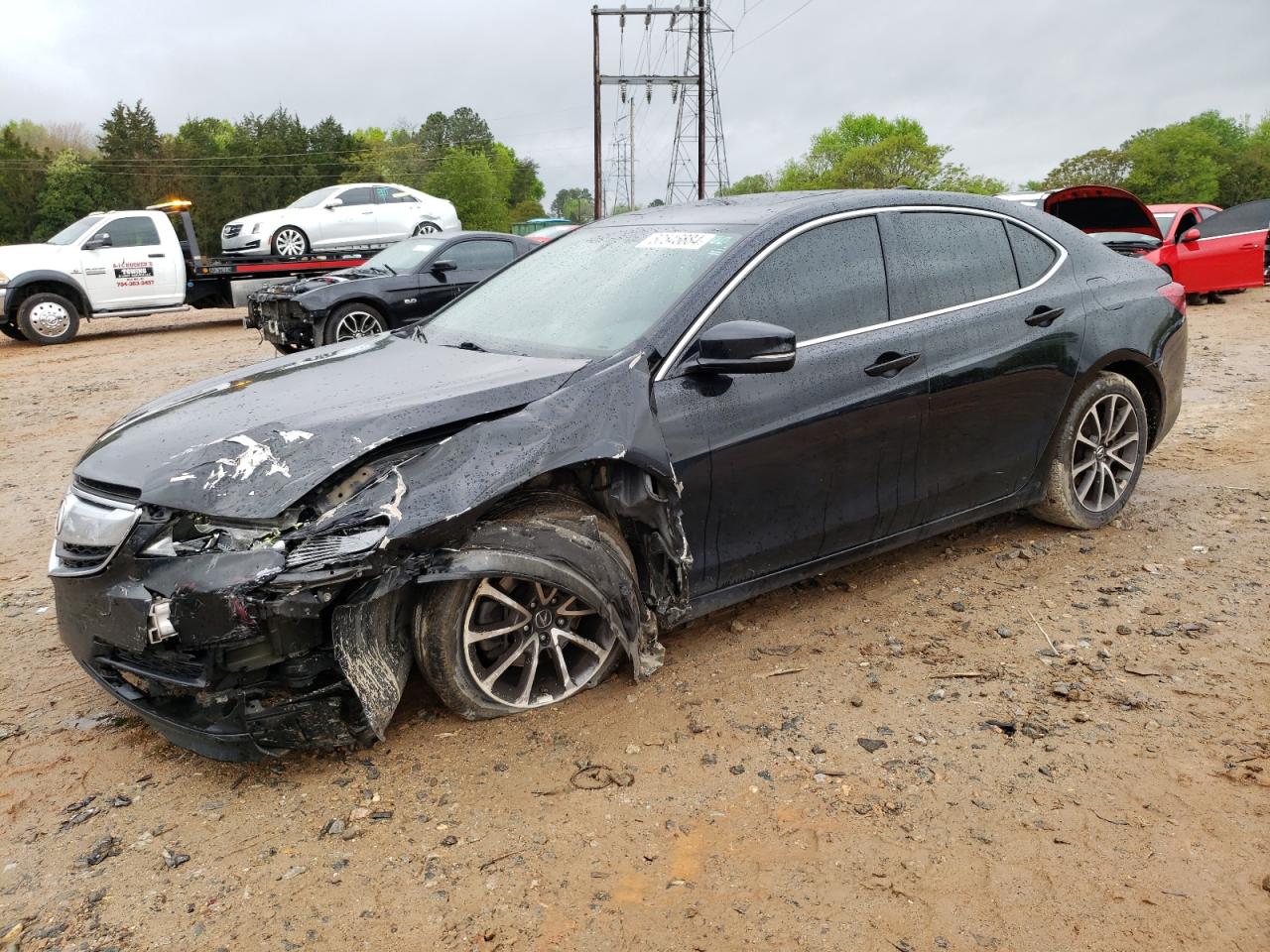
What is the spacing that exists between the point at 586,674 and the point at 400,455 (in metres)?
1.01

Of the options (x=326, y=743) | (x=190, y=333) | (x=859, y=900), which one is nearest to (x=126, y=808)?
(x=326, y=743)

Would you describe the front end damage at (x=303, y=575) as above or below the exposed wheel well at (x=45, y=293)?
below

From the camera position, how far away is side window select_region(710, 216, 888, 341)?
11.4 ft

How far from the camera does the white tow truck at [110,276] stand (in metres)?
14.3

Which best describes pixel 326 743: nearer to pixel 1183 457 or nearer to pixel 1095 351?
pixel 1095 351

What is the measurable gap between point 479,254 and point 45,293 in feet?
24.2

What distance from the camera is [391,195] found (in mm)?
18750

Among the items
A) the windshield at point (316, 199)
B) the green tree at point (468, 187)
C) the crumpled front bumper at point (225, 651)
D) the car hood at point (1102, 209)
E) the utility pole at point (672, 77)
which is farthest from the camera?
the green tree at point (468, 187)

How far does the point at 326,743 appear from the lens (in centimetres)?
285

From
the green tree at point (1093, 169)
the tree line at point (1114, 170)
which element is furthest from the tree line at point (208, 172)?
the green tree at point (1093, 169)

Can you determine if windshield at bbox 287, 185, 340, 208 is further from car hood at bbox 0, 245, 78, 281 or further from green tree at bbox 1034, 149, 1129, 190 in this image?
green tree at bbox 1034, 149, 1129, 190

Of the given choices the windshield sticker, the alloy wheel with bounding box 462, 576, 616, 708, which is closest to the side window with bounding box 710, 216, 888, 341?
the windshield sticker

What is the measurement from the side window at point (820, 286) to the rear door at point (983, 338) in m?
0.11

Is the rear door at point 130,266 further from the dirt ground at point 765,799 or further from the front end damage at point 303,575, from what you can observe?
the front end damage at point 303,575
